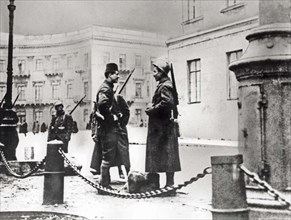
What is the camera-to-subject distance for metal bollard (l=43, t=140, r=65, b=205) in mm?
5723

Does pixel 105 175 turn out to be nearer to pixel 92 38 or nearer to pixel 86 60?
pixel 86 60

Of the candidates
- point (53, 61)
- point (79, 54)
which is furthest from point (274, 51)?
point (53, 61)

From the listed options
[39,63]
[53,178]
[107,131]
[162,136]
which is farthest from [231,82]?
[53,178]

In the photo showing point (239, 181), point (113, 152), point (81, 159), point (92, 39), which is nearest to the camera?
point (239, 181)

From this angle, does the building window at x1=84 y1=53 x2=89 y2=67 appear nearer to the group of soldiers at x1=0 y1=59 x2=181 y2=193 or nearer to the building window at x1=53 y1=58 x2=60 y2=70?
the building window at x1=53 y1=58 x2=60 y2=70

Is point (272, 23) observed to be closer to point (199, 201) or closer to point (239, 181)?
point (239, 181)

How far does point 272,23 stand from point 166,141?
2.55 metres

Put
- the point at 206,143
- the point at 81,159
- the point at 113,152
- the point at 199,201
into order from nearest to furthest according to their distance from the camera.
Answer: the point at 199,201, the point at 113,152, the point at 81,159, the point at 206,143

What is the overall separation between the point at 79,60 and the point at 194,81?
Answer: 16.7 ft

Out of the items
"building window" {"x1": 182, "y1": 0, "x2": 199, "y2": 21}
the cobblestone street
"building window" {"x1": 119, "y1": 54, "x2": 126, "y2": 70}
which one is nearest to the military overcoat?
the cobblestone street

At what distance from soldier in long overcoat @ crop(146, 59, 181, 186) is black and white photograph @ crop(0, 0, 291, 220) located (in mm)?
14

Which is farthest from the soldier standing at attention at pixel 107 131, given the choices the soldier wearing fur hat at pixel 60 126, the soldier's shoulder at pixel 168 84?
the soldier wearing fur hat at pixel 60 126

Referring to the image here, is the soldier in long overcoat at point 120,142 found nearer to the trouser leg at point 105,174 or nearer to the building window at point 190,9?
the trouser leg at point 105,174

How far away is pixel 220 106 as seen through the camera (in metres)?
16.3
